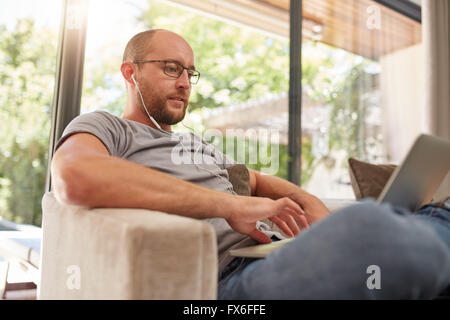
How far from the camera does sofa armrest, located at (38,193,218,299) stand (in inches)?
24.9

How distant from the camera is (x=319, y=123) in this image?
3.58 metres

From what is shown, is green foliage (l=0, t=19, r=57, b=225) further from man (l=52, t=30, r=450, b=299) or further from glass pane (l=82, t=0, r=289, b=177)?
man (l=52, t=30, r=450, b=299)

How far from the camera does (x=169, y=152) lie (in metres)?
1.28

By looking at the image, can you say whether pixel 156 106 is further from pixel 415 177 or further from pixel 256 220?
pixel 415 177

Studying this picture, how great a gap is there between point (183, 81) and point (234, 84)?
9.23 ft

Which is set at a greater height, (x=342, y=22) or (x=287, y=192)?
(x=342, y=22)

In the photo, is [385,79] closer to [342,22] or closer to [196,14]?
[342,22]

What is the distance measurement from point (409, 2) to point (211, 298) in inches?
152

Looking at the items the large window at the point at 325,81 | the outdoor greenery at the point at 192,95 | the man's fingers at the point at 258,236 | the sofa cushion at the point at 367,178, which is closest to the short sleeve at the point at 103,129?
the man's fingers at the point at 258,236

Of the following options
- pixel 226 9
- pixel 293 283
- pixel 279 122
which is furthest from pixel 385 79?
pixel 293 283

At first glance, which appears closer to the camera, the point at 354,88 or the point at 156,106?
the point at 156,106

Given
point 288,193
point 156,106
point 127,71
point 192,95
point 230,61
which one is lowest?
point 288,193

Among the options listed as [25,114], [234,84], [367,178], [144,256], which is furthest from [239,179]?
[234,84]

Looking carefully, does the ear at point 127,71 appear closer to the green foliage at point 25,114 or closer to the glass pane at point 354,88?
the green foliage at point 25,114
